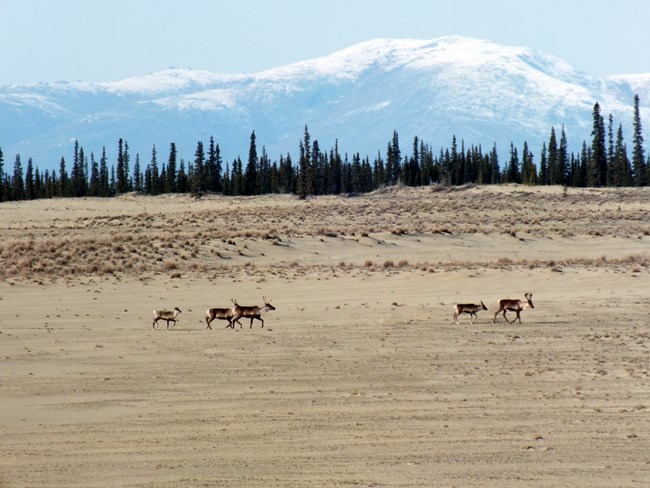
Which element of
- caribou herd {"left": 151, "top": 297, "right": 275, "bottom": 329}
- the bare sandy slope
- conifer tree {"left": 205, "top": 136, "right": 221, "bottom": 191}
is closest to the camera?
the bare sandy slope

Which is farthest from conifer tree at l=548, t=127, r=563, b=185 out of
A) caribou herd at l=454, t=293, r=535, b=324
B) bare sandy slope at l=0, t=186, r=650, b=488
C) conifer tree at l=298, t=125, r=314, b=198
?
caribou herd at l=454, t=293, r=535, b=324

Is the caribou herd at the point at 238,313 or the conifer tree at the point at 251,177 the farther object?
the conifer tree at the point at 251,177

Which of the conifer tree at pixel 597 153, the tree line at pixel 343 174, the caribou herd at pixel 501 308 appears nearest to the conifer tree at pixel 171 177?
the tree line at pixel 343 174

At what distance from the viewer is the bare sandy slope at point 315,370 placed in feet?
40.2

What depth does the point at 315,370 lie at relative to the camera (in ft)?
60.5

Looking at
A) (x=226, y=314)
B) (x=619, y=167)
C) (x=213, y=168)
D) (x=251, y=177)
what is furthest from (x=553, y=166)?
(x=226, y=314)

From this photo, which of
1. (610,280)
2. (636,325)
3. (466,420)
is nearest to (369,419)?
(466,420)

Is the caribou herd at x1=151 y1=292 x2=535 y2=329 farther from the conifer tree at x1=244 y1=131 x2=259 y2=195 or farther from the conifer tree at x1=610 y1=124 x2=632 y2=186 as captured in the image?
the conifer tree at x1=244 y1=131 x2=259 y2=195

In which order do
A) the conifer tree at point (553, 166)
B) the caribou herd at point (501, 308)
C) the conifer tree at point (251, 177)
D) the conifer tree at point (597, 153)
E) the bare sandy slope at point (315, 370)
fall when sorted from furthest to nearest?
the conifer tree at point (251, 177) → the conifer tree at point (553, 166) → the conifer tree at point (597, 153) → the caribou herd at point (501, 308) → the bare sandy slope at point (315, 370)

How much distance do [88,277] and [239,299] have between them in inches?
273

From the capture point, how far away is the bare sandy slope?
12.2 meters

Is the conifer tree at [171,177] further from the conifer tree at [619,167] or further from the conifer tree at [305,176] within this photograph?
the conifer tree at [619,167]

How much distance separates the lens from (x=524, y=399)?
15773 millimetres

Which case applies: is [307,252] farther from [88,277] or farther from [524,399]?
[524,399]
